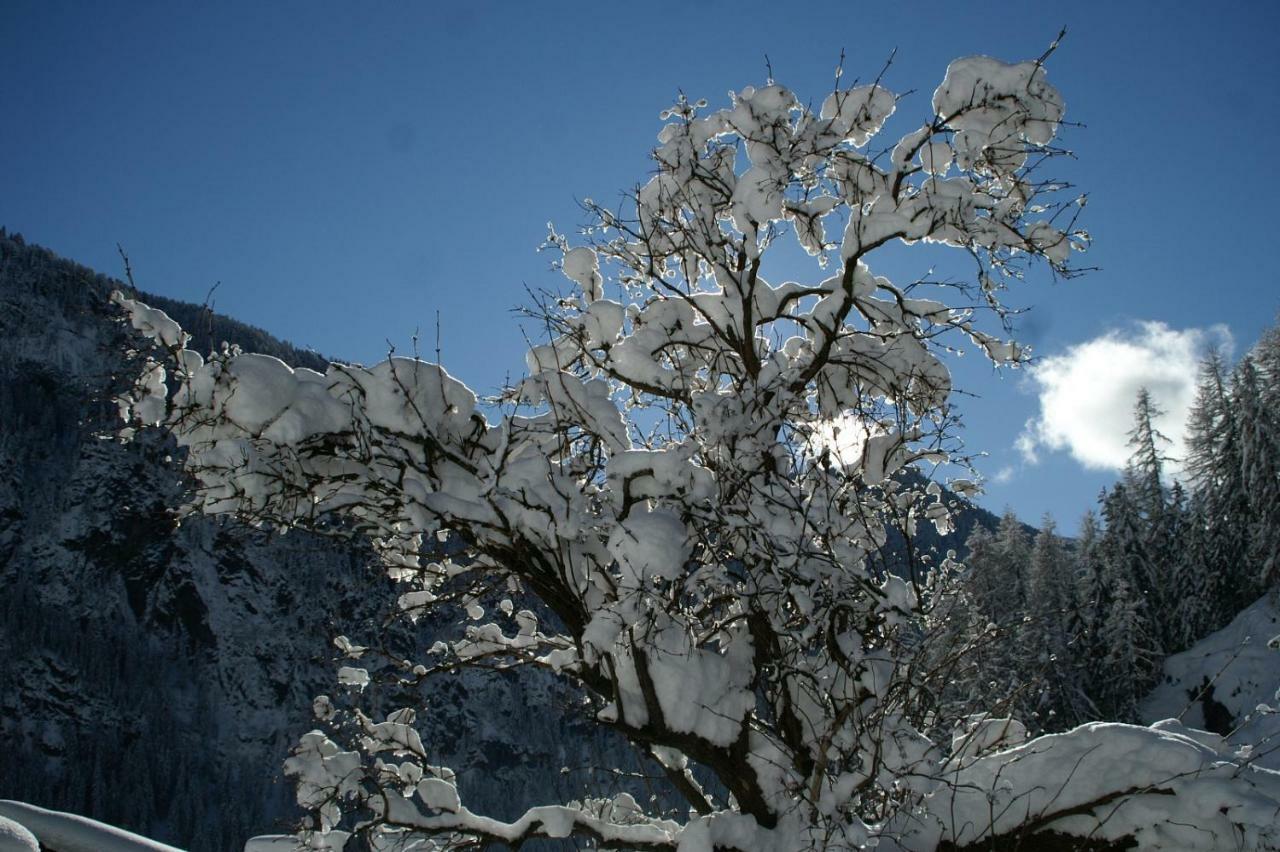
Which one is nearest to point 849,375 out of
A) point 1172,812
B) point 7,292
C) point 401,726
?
point 1172,812

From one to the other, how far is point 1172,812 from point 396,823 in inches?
173

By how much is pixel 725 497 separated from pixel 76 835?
4916 millimetres

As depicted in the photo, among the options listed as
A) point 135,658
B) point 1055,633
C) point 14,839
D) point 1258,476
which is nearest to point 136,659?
point 135,658

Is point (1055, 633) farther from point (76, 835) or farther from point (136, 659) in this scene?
point (136, 659)

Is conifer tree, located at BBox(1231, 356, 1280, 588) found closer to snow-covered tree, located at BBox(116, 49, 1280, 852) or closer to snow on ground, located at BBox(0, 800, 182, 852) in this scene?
snow-covered tree, located at BBox(116, 49, 1280, 852)

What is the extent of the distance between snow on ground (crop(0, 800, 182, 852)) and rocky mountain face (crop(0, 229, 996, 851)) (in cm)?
13810

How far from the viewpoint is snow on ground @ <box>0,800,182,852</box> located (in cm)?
542

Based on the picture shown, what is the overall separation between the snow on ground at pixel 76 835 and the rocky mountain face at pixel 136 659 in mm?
138101

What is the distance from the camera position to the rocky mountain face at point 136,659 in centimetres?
13825

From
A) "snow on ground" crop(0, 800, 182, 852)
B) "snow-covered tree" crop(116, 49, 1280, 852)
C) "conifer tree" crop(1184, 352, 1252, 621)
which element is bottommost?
"snow on ground" crop(0, 800, 182, 852)

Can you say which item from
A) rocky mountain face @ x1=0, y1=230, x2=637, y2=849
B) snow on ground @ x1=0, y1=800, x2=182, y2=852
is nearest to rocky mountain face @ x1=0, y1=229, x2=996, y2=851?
rocky mountain face @ x1=0, y1=230, x2=637, y2=849

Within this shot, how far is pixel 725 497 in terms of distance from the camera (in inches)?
184

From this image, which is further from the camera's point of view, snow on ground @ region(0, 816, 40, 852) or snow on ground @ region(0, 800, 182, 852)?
snow on ground @ region(0, 800, 182, 852)

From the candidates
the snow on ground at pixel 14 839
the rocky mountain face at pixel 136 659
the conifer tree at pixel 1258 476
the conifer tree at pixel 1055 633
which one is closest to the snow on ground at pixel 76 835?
the snow on ground at pixel 14 839
